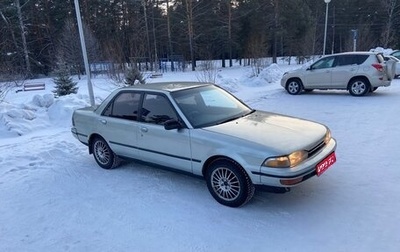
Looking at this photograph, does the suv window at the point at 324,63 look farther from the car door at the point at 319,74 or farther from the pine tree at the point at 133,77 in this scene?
the pine tree at the point at 133,77

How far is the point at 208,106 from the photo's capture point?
4.62 metres

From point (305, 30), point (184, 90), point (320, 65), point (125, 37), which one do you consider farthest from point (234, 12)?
point (184, 90)

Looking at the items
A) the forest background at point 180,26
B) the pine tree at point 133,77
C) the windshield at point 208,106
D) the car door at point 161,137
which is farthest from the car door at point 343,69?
the forest background at point 180,26

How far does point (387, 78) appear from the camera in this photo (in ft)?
35.9

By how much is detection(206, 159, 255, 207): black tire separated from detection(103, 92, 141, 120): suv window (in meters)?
1.55

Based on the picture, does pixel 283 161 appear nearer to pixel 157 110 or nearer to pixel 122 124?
pixel 157 110

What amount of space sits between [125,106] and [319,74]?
9.09 m

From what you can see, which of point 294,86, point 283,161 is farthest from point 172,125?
point 294,86

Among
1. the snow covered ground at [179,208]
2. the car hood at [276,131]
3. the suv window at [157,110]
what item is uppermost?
the suv window at [157,110]

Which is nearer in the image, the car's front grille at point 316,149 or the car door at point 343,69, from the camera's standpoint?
the car's front grille at point 316,149

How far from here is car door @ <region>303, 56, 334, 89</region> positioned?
11692 millimetres

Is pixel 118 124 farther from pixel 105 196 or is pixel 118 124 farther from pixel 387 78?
pixel 387 78

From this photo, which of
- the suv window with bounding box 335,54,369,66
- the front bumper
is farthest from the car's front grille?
the suv window with bounding box 335,54,369,66

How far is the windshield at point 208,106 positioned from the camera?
4.25 m
